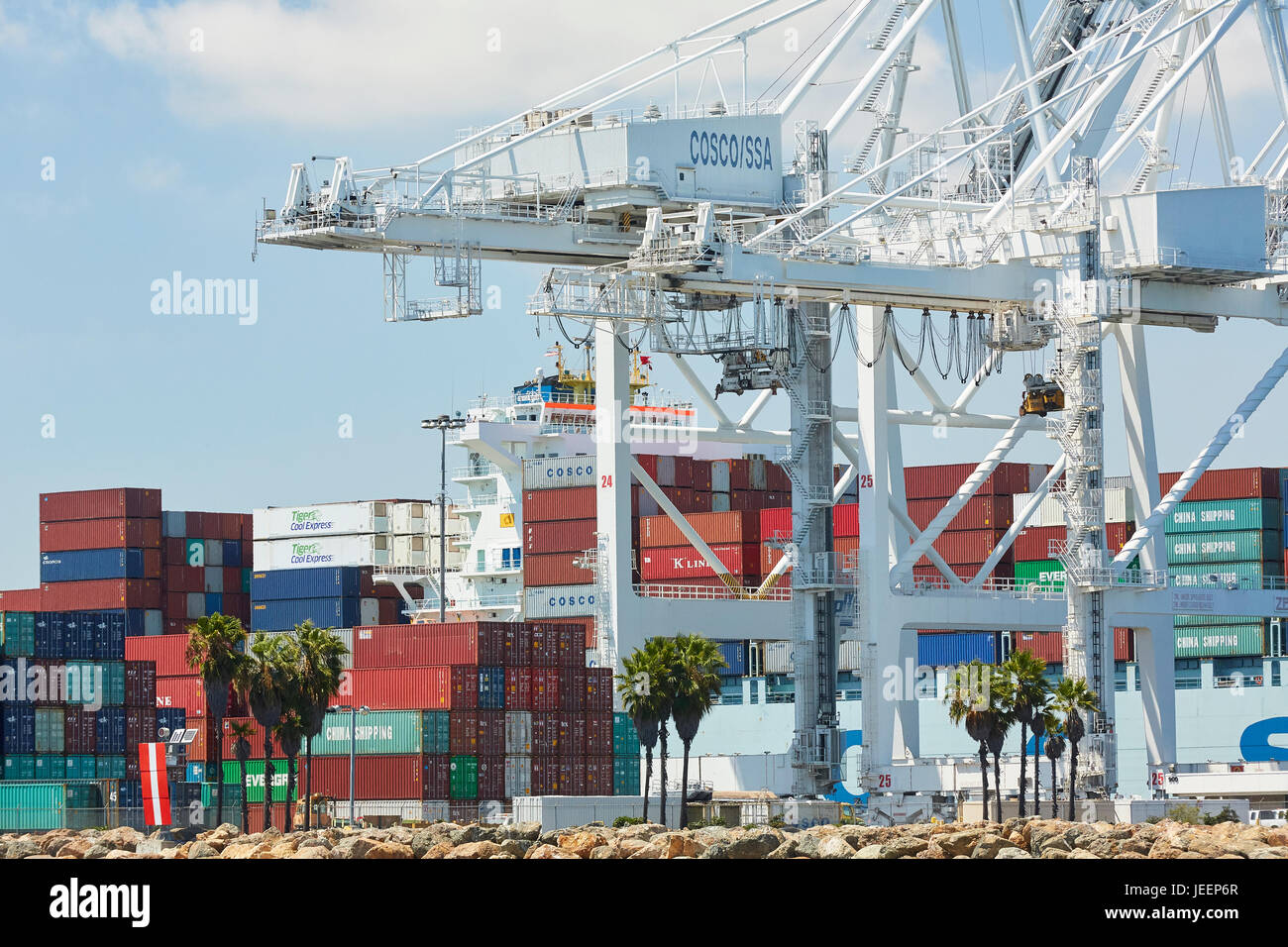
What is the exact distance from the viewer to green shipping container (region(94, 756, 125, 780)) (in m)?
62.0

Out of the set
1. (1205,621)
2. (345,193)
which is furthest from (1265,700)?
(345,193)

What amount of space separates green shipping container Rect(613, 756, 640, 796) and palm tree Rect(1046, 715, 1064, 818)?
11262 millimetres

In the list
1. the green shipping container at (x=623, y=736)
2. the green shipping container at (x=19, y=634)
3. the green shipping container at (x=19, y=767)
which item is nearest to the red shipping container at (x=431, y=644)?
the green shipping container at (x=623, y=736)

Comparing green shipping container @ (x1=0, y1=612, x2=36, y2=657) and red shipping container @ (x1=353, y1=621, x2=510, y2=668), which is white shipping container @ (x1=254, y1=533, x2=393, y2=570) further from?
green shipping container @ (x1=0, y1=612, x2=36, y2=657)

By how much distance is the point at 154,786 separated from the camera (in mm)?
59594

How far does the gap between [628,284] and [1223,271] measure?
16.7 m

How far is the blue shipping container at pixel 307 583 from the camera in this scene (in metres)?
90.8

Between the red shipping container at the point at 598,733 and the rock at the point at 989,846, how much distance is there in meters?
21.3

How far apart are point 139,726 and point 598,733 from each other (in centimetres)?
1227

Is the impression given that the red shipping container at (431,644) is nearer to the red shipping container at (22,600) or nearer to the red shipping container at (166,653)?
the red shipping container at (166,653)

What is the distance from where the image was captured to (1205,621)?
7831 cm

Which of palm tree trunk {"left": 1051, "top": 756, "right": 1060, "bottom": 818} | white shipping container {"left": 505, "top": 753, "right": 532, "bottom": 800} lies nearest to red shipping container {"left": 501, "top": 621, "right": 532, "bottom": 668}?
white shipping container {"left": 505, "top": 753, "right": 532, "bottom": 800}
